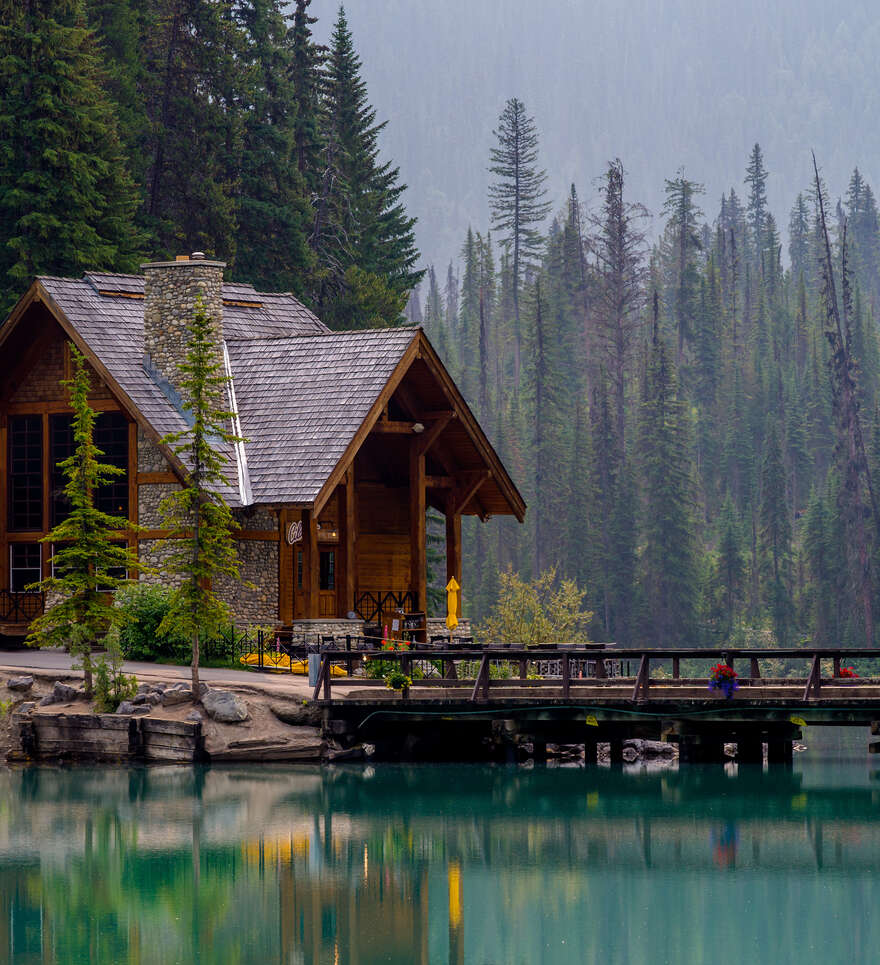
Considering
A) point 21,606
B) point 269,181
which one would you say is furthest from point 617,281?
point 21,606

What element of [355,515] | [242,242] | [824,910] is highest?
[242,242]

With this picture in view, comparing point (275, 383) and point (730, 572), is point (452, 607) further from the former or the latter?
point (730, 572)

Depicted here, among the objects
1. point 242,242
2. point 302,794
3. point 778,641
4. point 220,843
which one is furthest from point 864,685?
point 778,641

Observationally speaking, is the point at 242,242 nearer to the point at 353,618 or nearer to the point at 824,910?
the point at 353,618

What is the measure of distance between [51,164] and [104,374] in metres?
13.9

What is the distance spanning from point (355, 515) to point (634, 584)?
5943cm

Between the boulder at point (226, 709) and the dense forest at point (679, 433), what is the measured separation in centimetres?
6458

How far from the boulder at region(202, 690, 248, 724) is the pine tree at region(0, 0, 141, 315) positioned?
22061 millimetres

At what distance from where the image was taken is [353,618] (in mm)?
39406

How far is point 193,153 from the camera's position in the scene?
65750 millimetres

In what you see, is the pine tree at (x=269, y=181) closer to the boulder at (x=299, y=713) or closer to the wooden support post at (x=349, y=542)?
the wooden support post at (x=349, y=542)

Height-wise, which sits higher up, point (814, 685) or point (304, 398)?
point (304, 398)

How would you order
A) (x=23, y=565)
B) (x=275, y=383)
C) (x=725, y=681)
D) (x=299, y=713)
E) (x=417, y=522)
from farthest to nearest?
(x=23, y=565)
(x=417, y=522)
(x=275, y=383)
(x=299, y=713)
(x=725, y=681)

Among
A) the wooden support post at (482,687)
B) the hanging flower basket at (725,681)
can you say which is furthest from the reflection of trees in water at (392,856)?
the hanging flower basket at (725,681)
